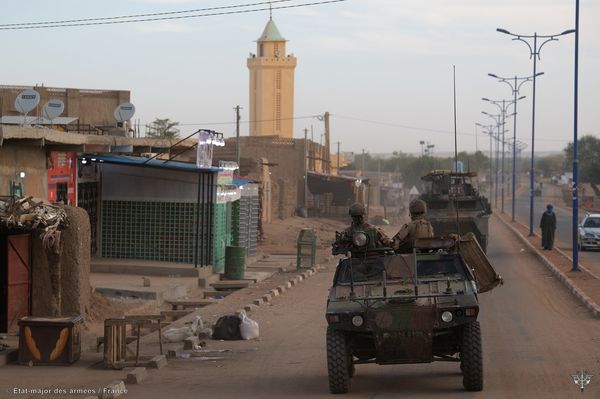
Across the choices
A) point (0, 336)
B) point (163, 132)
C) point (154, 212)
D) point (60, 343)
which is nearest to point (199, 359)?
point (60, 343)

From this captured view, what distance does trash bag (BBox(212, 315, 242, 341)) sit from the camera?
16406 mm

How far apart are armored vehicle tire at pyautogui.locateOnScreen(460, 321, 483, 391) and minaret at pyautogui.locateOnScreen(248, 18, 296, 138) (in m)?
71.5

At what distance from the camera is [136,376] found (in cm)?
1255

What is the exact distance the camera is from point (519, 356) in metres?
13.9

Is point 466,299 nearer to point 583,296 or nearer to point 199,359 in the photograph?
point 199,359

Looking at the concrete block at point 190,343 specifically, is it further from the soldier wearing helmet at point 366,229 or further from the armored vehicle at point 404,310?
the soldier wearing helmet at point 366,229

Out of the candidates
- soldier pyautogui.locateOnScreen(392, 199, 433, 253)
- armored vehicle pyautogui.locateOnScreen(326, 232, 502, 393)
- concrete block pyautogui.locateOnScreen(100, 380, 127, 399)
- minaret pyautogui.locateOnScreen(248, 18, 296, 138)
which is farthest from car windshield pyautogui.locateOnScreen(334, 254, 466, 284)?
minaret pyautogui.locateOnScreen(248, 18, 296, 138)

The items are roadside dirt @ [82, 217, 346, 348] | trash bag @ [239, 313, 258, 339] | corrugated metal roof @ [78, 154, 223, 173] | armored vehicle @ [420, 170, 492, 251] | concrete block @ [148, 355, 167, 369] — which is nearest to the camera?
concrete block @ [148, 355, 167, 369]

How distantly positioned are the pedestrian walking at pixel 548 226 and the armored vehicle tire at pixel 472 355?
2692 cm

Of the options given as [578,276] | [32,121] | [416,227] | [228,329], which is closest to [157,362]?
[228,329]

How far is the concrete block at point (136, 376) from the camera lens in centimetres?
1252

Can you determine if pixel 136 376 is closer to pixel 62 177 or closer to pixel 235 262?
pixel 62 177

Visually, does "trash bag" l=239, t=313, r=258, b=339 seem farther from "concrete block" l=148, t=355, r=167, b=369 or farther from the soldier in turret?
the soldier in turret

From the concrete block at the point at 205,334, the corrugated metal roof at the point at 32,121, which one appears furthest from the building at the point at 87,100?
the concrete block at the point at 205,334
